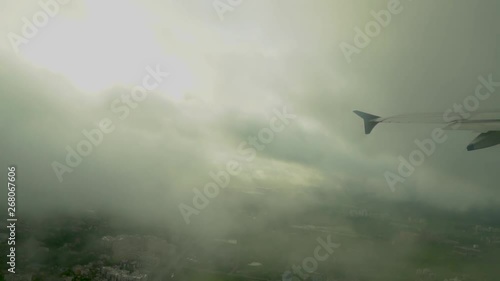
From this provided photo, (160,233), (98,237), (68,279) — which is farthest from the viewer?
(160,233)

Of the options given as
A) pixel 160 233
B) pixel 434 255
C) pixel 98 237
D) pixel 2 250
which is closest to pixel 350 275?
pixel 434 255

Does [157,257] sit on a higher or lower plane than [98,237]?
lower

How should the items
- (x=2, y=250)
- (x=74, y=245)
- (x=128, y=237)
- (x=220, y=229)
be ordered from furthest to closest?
(x=220, y=229) < (x=128, y=237) < (x=74, y=245) < (x=2, y=250)

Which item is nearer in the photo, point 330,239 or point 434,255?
point 434,255

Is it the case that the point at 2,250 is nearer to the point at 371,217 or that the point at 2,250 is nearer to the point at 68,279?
the point at 68,279

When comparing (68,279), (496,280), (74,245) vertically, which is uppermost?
(74,245)

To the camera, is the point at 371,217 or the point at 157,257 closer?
the point at 157,257

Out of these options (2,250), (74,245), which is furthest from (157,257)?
(2,250)

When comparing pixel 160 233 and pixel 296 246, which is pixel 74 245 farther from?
pixel 296 246

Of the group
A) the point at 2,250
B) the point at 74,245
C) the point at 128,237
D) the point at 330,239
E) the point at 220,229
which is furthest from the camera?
the point at 220,229
